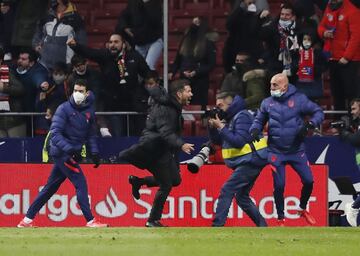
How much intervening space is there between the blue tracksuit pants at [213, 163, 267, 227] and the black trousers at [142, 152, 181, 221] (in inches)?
25.4

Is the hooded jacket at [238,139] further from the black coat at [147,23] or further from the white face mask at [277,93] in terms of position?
the black coat at [147,23]

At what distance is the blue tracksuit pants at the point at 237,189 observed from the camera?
763 inches

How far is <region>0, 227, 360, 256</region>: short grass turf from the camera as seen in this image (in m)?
14.1

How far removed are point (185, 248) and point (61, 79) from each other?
328 inches

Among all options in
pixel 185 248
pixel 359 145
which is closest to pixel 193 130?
pixel 359 145

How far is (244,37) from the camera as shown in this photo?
2228 cm

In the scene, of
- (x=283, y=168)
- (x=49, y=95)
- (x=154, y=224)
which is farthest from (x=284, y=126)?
(x=49, y=95)

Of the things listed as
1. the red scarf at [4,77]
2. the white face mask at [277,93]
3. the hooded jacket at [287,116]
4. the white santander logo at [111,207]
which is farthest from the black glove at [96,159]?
the red scarf at [4,77]

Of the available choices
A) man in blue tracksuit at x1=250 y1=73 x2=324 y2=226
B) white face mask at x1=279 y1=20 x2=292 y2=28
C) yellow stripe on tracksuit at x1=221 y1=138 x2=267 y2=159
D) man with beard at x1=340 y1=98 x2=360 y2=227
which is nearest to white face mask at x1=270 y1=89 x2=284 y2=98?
man in blue tracksuit at x1=250 y1=73 x2=324 y2=226

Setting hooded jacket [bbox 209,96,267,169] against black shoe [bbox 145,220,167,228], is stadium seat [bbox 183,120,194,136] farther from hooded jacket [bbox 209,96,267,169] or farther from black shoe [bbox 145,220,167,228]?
black shoe [bbox 145,220,167,228]

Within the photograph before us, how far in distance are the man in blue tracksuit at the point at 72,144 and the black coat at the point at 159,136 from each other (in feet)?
2.02

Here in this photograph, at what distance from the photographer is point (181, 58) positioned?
74.0ft

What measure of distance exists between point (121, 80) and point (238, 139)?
133 inches

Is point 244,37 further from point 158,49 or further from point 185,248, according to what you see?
point 185,248
